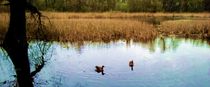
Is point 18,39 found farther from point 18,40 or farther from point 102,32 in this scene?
point 102,32

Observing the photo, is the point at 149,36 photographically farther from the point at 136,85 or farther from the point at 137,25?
the point at 136,85

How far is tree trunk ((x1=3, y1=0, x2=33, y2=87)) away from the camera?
6137 mm

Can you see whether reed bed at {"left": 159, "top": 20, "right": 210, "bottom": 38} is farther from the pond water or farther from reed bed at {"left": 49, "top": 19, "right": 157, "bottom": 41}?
the pond water

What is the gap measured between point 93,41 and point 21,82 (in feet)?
50.9

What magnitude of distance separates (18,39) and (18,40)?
0.05 ft

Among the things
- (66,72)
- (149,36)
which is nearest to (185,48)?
(149,36)

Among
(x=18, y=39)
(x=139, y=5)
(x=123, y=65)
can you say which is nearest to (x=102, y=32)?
(x=123, y=65)

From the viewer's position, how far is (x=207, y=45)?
2150 centimetres

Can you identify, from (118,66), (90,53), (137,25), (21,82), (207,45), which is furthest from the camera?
(137,25)

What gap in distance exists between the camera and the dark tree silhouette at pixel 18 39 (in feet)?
20.1

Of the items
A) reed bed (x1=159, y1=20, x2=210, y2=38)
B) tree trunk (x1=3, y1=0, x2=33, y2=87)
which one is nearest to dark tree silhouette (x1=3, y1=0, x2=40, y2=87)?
tree trunk (x1=3, y1=0, x2=33, y2=87)

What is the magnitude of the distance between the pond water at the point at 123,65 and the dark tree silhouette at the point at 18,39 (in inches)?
94.5

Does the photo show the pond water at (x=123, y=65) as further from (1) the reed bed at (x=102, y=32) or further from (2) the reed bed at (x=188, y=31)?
(2) the reed bed at (x=188, y=31)

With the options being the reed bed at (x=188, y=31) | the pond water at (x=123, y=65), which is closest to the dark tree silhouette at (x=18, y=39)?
the pond water at (x=123, y=65)
